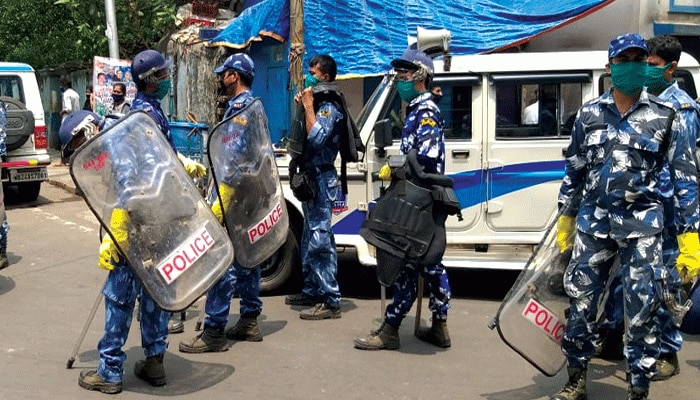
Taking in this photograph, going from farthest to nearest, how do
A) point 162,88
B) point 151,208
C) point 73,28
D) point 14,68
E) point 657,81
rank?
point 73,28 < point 14,68 < point 162,88 < point 657,81 < point 151,208

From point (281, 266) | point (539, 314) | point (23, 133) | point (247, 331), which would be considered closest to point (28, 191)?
point (23, 133)

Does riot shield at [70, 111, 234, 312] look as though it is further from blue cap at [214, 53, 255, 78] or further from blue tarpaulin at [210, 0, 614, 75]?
blue tarpaulin at [210, 0, 614, 75]

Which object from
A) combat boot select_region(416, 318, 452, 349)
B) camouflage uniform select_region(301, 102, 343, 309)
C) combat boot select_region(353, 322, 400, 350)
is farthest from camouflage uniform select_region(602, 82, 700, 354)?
camouflage uniform select_region(301, 102, 343, 309)

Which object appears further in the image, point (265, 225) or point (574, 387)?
point (265, 225)

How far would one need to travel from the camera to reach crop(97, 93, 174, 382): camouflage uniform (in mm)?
4902

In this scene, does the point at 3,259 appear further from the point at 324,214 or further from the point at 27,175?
the point at 27,175

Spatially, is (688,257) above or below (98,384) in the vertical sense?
above

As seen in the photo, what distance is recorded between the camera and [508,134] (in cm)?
702

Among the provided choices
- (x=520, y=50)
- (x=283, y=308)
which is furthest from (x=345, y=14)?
(x=283, y=308)

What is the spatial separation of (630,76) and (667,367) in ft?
6.43

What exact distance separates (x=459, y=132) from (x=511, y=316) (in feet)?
8.37

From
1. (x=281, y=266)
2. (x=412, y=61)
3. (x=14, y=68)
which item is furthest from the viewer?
(x=14, y=68)

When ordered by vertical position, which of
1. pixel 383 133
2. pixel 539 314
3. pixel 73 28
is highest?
pixel 73 28

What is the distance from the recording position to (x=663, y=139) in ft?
14.6
